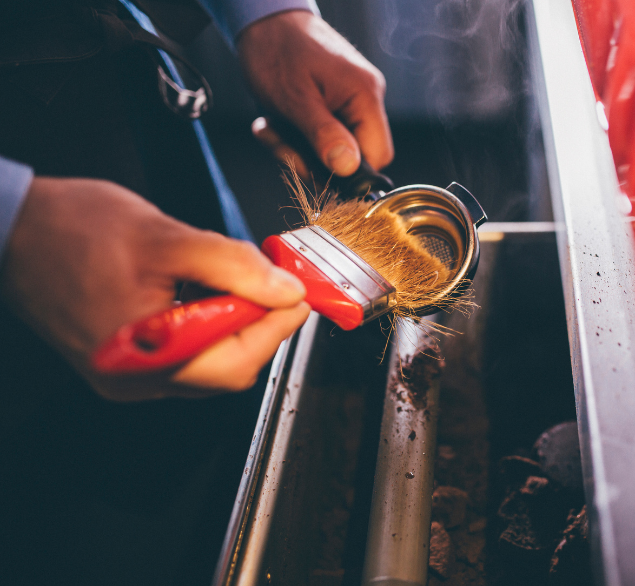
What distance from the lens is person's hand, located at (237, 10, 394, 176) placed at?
0.89 m

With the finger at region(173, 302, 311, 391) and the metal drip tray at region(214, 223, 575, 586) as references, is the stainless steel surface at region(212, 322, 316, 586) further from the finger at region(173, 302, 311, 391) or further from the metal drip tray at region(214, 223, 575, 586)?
the finger at region(173, 302, 311, 391)

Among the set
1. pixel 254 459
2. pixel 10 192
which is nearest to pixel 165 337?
pixel 10 192

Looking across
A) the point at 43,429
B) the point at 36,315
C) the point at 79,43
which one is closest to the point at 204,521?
the point at 43,429

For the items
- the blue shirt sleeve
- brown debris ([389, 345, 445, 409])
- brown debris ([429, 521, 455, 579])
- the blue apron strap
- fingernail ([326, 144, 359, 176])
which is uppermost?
the blue shirt sleeve

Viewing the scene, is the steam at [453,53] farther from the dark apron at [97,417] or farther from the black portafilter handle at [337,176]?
the dark apron at [97,417]

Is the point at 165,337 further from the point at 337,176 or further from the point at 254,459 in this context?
the point at 337,176

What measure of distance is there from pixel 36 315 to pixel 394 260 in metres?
0.58

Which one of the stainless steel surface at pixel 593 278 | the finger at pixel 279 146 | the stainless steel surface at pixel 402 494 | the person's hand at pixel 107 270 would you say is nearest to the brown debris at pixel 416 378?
the stainless steel surface at pixel 402 494

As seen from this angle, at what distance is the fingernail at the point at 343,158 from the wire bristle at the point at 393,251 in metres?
0.10

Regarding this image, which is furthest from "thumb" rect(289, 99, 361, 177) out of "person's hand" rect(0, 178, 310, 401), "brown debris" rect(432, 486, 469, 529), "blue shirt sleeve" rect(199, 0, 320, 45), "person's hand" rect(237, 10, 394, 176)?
"brown debris" rect(432, 486, 469, 529)

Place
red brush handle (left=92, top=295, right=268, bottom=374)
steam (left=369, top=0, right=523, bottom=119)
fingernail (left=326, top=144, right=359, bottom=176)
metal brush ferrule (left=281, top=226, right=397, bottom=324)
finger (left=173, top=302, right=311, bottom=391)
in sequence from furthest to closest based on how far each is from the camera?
steam (left=369, top=0, right=523, bottom=119)
fingernail (left=326, top=144, right=359, bottom=176)
metal brush ferrule (left=281, top=226, right=397, bottom=324)
finger (left=173, top=302, right=311, bottom=391)
red brush handle (left=92, top=295, right=268, bottom=374)

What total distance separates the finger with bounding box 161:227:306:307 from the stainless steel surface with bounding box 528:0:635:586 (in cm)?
38

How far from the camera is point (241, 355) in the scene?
0.49m

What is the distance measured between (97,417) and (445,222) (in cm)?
86
